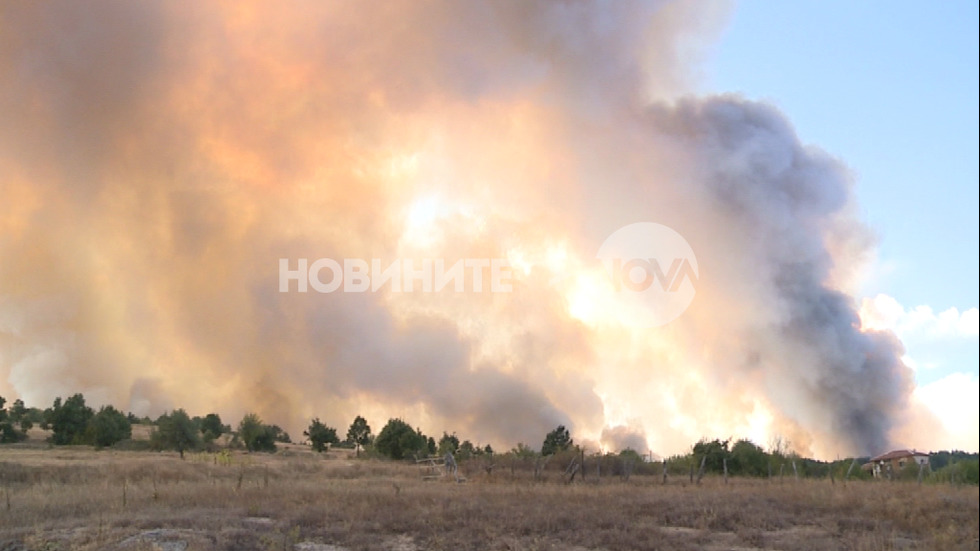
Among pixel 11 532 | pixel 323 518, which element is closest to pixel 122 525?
pixel 11 532

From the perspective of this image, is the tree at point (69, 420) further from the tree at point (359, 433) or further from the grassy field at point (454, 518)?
the tree at point (359, 433)

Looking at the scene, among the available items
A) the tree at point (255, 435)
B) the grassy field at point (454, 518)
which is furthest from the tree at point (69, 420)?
the tree at point (255, 435)

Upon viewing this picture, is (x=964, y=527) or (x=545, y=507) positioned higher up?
(x=964, y=527)

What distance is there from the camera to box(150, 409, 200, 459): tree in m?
51.9

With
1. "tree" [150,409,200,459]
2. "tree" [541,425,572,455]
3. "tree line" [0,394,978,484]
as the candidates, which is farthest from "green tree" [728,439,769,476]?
"tree" [150,409,200,459]

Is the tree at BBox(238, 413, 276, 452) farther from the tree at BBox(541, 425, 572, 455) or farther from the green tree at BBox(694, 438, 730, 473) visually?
the green tree at BBox(694, 438, 730, 473)

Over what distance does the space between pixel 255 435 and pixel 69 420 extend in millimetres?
30889

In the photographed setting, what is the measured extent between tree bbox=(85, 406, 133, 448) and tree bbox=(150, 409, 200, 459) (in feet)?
9.30

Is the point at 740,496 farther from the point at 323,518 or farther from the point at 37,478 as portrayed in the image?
the point at 37,478

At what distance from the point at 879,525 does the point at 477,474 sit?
88.8 ft

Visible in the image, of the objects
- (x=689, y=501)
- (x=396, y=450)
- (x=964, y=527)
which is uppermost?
(x=964, y=527)

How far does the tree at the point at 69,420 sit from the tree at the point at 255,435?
26.0 m

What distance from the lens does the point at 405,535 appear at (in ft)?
53.3

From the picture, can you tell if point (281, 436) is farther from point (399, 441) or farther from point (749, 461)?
point (749, 461)
